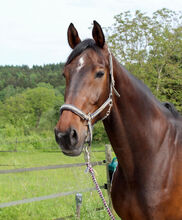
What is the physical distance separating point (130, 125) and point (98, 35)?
77cm

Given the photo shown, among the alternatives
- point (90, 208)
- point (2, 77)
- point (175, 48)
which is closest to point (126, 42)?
point (175, 48)

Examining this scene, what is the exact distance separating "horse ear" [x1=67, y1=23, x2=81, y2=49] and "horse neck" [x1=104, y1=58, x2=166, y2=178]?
1.26 ft

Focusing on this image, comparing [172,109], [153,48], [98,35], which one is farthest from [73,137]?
[153,48]

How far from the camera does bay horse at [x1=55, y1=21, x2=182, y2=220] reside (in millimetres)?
2014

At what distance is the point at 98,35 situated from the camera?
84.8 inches

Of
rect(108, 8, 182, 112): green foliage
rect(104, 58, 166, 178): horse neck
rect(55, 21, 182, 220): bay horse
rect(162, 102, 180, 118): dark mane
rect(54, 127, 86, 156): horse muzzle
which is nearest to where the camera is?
rect(54, 127, 86, 156): horse muzzle

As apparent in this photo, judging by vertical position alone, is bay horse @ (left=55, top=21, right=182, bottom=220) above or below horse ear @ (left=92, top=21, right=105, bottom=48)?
below

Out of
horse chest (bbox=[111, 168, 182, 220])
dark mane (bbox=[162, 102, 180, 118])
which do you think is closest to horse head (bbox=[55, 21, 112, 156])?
horse chest (bbox=[111, 168, 182, 220])

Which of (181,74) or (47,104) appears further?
(47,104)

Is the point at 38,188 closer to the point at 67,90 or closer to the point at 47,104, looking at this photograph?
the point at 67,90

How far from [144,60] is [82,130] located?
16.2m

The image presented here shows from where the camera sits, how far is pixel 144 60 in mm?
17469

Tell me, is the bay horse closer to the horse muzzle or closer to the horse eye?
the horse eye

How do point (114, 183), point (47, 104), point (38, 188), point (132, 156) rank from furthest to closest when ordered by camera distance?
1. point (47, 104)
2. point (38, 188)
3. point (114, 183)
4. point (132, 156)
